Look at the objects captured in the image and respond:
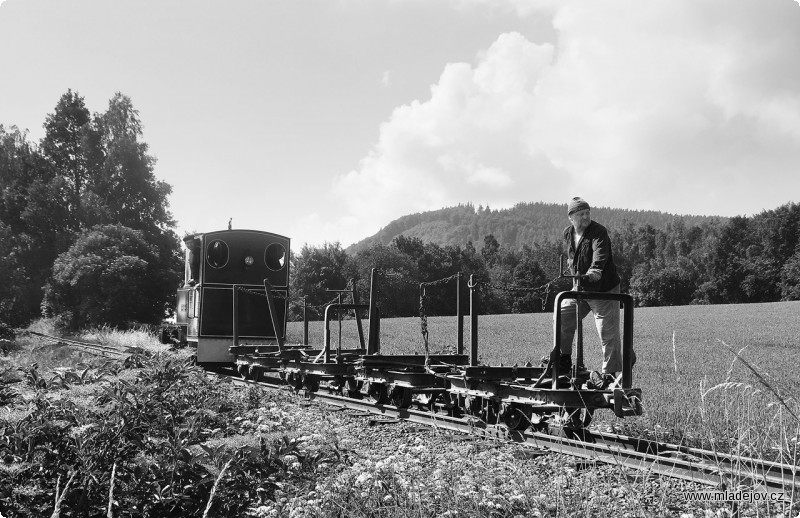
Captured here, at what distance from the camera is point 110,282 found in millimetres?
31656

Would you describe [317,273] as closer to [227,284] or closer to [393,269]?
[393,269]

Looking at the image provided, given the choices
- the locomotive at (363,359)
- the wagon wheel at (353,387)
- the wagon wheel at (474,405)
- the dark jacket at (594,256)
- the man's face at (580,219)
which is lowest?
the wagon wheel at (353,387)

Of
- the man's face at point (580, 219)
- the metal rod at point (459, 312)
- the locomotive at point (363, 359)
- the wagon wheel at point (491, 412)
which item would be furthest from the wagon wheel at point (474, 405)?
the man's face at point (580, 219)

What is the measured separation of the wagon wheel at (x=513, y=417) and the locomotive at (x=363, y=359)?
0.05ft

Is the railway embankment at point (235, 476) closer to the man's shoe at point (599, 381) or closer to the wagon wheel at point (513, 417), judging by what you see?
the man's shoe at point (599, 381)

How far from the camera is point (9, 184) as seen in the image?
4241cm

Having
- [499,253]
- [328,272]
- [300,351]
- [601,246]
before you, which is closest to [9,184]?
[328,272]

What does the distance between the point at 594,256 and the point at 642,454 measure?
2332 mm

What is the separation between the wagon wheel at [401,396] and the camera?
840 centimetres

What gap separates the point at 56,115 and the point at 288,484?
45.7 meters

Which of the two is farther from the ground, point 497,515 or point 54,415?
point 54,415

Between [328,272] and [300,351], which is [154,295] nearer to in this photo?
[300,351]

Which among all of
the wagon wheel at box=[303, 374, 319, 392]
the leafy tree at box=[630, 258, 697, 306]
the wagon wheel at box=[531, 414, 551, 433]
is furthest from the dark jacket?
the leafy tree at box=[630, 258, 697, 306]

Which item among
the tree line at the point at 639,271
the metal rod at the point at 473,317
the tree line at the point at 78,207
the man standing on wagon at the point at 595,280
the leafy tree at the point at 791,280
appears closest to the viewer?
the man standing on wagon at the point at 595,280
